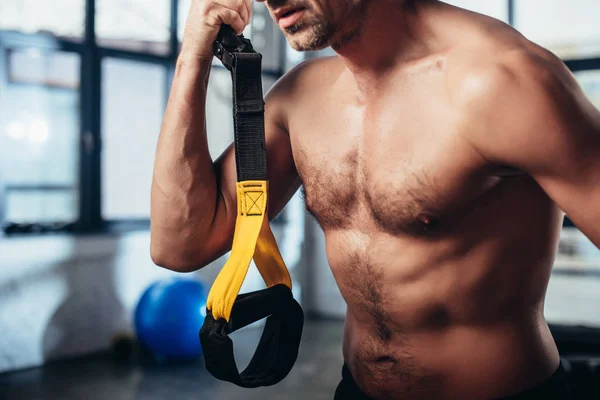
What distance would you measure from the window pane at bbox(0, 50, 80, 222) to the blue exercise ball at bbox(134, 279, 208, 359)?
2.83 feet

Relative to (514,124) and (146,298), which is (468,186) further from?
(146,298)

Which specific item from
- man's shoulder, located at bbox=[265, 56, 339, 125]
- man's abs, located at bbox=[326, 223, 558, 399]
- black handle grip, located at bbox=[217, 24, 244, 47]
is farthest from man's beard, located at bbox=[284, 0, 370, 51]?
man's abs, located at bbox=[326, 223, 558, 399]

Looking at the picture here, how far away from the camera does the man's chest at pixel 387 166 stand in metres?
0.99

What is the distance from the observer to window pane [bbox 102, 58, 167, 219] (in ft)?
13.9

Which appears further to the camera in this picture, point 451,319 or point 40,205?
point 40,205

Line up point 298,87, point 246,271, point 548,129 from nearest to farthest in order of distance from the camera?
point 548,129 → point 246,271 → point 298,87

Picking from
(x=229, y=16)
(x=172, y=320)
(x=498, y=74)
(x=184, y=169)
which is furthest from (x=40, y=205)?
(x=498, y=74)

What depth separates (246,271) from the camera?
3.28 feet

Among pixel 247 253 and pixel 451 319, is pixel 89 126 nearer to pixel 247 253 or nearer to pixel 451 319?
pixel 247 253

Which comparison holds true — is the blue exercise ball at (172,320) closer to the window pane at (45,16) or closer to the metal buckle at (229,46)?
the window pane at (45,16)

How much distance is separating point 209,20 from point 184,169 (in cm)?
26

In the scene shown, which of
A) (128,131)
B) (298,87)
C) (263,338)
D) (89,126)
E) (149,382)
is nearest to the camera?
(263,338)

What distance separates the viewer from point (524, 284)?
3.40ft

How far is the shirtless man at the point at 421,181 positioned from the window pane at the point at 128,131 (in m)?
3.21
